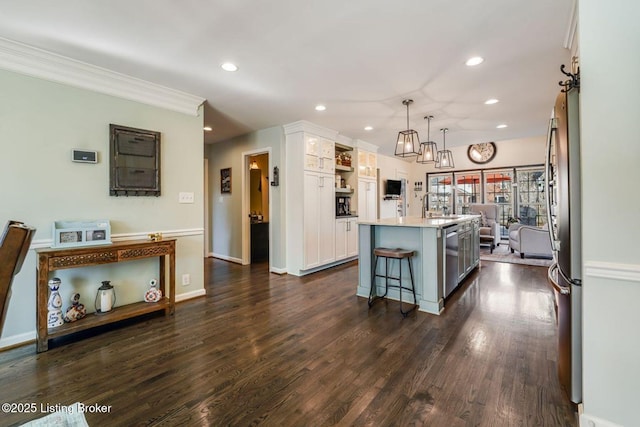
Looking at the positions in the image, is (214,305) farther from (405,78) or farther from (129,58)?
(405,78)

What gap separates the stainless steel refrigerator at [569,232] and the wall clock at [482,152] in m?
7.20

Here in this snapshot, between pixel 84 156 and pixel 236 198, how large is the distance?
2.86m

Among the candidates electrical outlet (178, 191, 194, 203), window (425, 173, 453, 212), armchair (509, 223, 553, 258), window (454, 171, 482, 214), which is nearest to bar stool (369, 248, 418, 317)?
electrical outlet (178, 191, 194, 203)

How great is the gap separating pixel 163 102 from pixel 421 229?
3249 mm

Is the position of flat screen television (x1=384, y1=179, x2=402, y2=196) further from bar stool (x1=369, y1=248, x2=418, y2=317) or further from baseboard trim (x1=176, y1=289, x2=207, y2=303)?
baseboard trim (x1=176, y1=289, x2=207, y2=303)

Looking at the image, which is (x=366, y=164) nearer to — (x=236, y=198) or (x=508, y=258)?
(x=236, y=198)

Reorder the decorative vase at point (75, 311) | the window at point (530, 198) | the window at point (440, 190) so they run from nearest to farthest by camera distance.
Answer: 1. the decorative vase at point (75, 311)
2. the window at point (530, 198)
3. the window at point (440, 190)

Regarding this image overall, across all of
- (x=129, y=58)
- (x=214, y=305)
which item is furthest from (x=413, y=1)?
(x=214, y=305)

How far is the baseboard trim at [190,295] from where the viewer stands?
3.35m

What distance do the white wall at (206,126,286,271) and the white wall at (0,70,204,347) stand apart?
1664 millimetres

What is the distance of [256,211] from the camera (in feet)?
20.8

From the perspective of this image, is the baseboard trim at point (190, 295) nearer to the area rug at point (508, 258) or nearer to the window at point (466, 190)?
the area rug at point (508, 258)

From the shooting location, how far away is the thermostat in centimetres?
259

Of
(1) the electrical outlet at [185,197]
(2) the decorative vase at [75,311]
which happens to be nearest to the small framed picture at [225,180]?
(1) the electrical outlet at [185,197]
